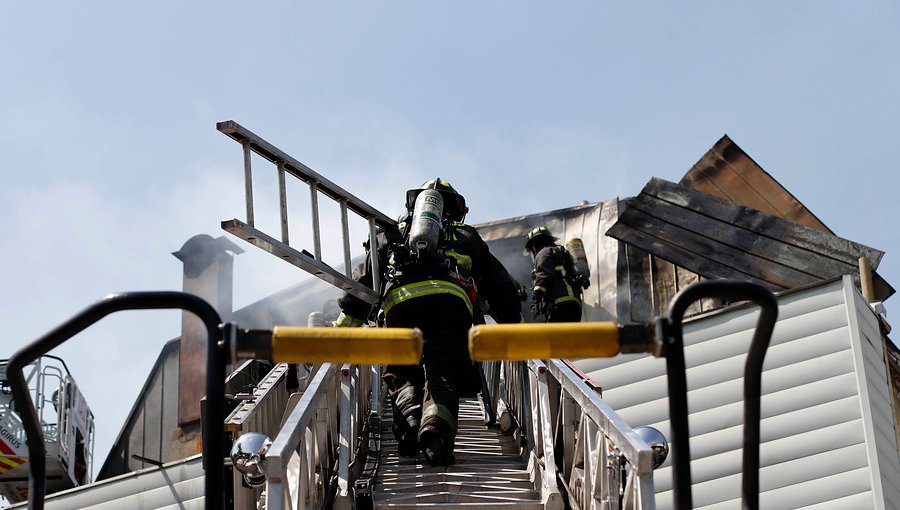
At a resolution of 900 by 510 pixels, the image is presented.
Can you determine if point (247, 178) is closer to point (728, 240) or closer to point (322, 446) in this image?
point (322, 446)

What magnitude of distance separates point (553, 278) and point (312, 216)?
15.2 ft

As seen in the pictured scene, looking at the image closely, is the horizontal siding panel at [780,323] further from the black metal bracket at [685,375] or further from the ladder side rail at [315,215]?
the black metal bracket at [685,375]

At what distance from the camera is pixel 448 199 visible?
889 centimetres

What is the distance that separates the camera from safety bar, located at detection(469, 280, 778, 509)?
292 centimetres

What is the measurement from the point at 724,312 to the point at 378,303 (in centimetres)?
413

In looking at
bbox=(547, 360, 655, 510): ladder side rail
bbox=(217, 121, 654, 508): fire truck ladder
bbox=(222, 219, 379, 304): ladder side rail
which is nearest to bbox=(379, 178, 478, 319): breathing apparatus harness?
bbox=(222, 219, 379, 304): ladder side rail

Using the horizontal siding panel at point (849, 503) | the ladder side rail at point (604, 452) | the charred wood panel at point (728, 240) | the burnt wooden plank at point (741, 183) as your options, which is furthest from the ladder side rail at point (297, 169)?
the burnt wooden plank at point (741, 183)

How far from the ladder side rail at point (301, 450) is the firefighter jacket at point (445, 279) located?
1.15m

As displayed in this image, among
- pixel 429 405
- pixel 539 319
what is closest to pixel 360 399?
pixel 429 405

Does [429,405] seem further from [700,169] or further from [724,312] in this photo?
[700,169]

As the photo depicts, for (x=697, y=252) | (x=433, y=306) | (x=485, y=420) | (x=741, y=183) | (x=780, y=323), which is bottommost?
(x=485, y=420)

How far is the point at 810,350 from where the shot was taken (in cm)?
1020

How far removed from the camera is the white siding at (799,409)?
9.37 m

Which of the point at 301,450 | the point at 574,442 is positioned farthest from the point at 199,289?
the point at 301,450
